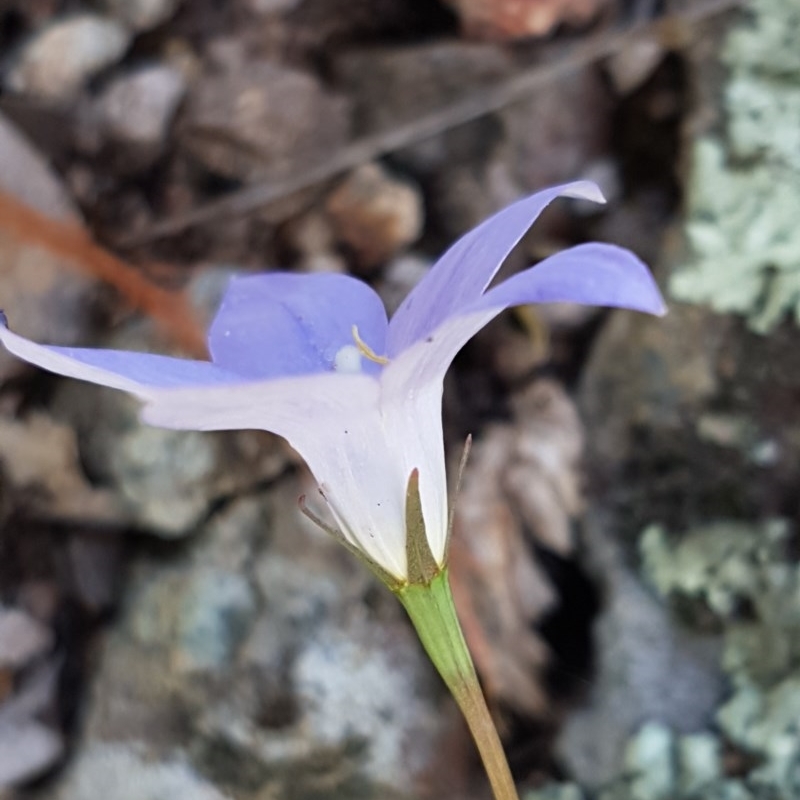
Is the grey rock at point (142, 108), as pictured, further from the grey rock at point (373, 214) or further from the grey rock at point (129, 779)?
the grey rock at point (129, 779)

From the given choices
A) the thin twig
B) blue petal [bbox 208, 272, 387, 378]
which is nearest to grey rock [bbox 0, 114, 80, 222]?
the thin twig

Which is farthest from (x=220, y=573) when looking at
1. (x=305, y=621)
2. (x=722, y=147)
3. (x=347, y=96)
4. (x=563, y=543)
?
(x=722, y=147)

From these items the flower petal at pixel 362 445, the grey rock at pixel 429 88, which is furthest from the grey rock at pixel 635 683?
the grey rock at pixel 429 88

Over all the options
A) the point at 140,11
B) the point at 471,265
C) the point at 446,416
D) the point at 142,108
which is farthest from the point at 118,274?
the point at 471,265

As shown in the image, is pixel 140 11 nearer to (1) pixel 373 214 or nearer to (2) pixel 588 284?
(1) pixel 373 214

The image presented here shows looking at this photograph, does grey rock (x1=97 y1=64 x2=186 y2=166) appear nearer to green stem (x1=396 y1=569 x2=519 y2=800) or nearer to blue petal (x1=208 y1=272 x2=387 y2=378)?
blue petal (x1=208 y1=272 x2=387 y2=378)

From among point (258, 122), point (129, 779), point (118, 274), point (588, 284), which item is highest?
point (588, 284)

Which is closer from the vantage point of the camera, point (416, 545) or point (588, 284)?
point (588, 284)
